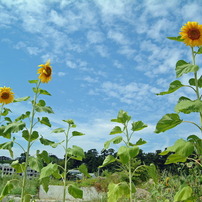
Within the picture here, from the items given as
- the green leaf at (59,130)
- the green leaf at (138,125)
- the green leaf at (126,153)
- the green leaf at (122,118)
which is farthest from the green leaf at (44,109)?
the green leaf at (126,153)

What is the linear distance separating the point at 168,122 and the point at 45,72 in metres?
2.04

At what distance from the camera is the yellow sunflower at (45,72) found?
142 inches

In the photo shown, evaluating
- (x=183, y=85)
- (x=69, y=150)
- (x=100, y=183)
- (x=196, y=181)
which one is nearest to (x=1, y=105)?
(x=69, y=150)

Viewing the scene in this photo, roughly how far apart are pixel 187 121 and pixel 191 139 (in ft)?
0.49

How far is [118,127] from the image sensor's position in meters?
2.80

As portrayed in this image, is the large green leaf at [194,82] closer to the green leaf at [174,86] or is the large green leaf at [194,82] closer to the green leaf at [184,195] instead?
the green leaf at [174,86]

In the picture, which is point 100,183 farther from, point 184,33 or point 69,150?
point 184,33

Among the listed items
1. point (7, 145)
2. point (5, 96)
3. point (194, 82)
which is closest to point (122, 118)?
point (194, 82)

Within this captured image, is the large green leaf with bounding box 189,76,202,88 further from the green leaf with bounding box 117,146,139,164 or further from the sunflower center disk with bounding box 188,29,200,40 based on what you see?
the green leaf with bounding box 117,146,139,164

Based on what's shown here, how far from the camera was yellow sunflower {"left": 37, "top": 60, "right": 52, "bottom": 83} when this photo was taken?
3597 mm

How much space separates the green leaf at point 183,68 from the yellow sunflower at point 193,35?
0.27m

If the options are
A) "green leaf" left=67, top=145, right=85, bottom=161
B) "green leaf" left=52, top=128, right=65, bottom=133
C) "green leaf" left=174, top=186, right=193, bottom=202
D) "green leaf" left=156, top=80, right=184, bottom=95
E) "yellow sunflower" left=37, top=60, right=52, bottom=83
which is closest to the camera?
"green leaf" left=174, top=186, right=193, bottom=202

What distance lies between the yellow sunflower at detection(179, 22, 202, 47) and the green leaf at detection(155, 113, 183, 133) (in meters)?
0.75

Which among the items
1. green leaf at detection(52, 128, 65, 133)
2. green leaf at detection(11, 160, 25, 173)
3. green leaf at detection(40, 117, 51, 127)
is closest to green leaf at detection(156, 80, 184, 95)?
green leaf at detection(52, 128, 65, 133)
